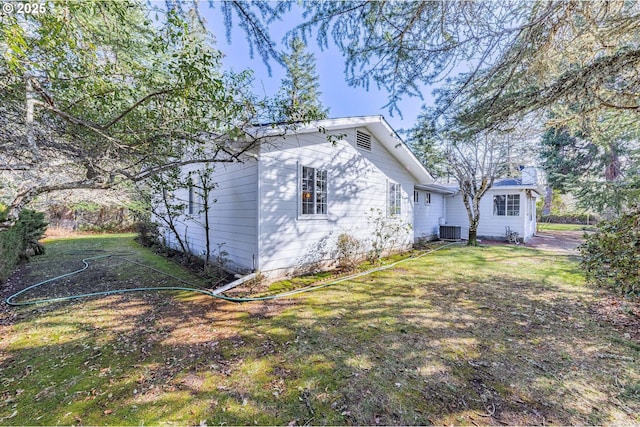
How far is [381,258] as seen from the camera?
884cm

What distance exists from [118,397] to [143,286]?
3989 mm

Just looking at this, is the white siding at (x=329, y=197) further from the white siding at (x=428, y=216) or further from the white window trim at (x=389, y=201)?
the white siding at (x=428, y=216)

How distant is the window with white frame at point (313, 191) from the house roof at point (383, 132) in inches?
44.2

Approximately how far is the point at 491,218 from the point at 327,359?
1460 centimetres

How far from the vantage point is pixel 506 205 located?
43.5 ft

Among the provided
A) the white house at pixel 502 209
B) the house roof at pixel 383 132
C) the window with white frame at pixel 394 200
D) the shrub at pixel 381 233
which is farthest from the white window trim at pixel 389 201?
the white house at pixel 502 209

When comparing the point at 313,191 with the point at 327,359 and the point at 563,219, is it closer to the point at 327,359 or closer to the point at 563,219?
the point at 327,359

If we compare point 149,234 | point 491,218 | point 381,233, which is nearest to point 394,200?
point 381,233

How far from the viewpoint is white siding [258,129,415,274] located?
5750 millimetres

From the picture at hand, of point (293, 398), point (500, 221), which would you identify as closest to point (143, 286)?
point (293, 398)

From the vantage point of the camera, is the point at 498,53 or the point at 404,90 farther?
the point at 404,90

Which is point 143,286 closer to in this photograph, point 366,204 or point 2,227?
point 2,227

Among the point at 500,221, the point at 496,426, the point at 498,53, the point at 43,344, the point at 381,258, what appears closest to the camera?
the point at 496,426

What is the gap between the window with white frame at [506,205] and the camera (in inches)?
510
